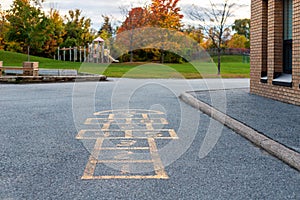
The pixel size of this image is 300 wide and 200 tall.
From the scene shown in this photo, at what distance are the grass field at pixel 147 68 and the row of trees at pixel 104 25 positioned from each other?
110 cm

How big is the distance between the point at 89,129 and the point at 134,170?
2.95m

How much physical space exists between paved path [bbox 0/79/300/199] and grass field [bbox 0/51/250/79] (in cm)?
669

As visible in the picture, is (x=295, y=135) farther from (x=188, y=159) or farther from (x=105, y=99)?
(x=105, y=99)

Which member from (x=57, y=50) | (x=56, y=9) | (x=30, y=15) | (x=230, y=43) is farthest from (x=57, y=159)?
A: (x=230, y=43)

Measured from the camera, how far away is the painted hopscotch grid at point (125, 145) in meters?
4.55

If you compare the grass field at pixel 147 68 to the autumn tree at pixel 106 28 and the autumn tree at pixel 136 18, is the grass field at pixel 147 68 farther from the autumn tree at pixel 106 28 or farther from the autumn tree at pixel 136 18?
the autumn tree at pixel 106 28

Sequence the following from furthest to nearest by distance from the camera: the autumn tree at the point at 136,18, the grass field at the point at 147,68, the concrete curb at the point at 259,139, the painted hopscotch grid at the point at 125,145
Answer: the autumn tree at the point at 136,18 < the grass field at the point at 147,68 < the concrete curb at the point at 259,139 < the painted hopscotch grid at the point at 125,145

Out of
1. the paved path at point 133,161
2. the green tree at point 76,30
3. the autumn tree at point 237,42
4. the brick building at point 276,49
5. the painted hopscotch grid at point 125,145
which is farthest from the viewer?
the autumn tree at point 237,42

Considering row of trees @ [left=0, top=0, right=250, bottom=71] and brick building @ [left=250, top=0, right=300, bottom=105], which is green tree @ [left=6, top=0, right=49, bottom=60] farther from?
brick building @ [left=250, top=0, right=300, bottom=105]

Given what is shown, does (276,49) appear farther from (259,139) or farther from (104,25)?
(104,25)

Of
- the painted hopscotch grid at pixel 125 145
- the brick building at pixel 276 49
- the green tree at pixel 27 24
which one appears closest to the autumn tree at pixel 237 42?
the green tree at pixel 27 24

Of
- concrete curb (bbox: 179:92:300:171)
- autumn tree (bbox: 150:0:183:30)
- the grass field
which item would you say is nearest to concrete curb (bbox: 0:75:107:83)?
the grass field

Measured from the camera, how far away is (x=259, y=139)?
19.6 ft

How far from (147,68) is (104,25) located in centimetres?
3182
